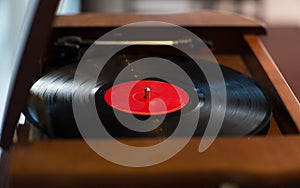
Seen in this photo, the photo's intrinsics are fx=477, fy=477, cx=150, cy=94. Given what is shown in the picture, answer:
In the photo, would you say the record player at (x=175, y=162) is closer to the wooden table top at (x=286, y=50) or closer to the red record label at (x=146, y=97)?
the red record label at (x=146, y=97)

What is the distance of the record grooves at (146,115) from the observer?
2.37ft

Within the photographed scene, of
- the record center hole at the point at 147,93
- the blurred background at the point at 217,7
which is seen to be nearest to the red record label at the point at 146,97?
the record center hole at the point at 147,93

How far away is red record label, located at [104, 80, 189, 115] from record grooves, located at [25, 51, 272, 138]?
0.4 inches

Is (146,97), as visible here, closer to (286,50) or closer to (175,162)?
(175,162)

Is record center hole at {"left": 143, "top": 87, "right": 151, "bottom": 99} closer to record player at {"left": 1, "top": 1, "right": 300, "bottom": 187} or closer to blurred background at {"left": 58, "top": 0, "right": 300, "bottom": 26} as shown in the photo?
record player at {"left": 1, "top": 1, "right": 300, "bottom": 187}

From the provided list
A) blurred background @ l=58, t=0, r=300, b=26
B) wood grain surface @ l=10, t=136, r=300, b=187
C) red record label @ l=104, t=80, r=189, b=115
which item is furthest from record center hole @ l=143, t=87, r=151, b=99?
blurred background @ l=58, t=0, r=300, b=26

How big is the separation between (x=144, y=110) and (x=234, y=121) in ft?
0.50

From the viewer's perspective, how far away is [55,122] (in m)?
0.73

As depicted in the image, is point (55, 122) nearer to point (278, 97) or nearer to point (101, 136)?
point (101, 136)

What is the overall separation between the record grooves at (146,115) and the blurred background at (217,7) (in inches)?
73.9

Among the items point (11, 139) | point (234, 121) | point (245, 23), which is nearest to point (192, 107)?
point (234, 121)

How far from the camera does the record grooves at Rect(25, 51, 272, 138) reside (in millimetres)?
722

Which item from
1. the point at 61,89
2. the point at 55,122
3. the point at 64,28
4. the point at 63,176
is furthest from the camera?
the point at 64,28

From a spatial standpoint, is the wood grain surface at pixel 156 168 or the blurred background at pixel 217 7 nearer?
the wood grain surface at pixel 156 168
